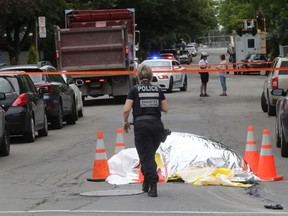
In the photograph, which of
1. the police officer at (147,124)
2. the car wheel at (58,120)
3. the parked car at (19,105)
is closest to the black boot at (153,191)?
the police officer at (147,124)

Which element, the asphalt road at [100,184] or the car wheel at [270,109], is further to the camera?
the car wheel at [270,109]

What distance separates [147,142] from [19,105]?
25.1ft

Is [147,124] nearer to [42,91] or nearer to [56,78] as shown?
[42,91]

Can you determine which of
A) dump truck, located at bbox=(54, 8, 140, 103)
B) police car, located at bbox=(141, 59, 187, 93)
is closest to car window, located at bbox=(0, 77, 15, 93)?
dump truck, located at bbox=(54, 8, 140, 103)

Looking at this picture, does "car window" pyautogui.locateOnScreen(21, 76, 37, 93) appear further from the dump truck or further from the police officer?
the dump truck

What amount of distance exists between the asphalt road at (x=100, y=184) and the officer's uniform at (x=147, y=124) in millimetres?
401

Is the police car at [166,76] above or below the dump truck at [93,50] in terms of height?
below

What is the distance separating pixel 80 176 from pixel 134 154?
927 mm

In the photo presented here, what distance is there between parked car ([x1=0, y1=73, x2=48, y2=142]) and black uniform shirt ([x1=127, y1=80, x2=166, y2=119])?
24.2 ft

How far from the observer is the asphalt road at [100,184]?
9453mm

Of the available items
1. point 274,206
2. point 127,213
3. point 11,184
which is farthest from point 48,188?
point 274,206

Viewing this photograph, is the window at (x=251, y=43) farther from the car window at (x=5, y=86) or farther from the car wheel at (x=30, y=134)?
the car window at (x=5, y=86)

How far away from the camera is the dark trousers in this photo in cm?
1035

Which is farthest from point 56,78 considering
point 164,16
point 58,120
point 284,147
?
point 164,16
